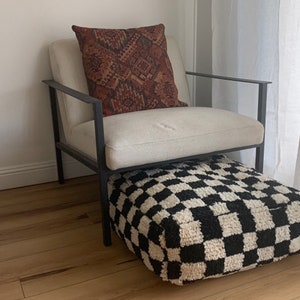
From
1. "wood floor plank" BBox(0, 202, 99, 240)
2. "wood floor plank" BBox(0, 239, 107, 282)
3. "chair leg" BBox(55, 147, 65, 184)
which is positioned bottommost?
"wood floor plank" BBox(0, 202, 99, 240)

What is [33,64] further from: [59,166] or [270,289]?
[270,289]

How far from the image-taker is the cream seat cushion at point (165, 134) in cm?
157

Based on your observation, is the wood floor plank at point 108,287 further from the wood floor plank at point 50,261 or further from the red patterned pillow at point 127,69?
the red patterned pillow at point 127,69

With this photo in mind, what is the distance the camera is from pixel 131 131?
5.33 ft

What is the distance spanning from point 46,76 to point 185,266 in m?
1.34

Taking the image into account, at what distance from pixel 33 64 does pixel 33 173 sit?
567 millimetres

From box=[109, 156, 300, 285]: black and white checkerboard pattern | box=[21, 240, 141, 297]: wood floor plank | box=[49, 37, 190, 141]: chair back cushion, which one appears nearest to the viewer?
box=[109, 156, 300, 285]: black and white checkerboard pattern

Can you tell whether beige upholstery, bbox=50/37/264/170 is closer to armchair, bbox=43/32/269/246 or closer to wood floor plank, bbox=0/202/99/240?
armchair, bbox=43/32/269/246

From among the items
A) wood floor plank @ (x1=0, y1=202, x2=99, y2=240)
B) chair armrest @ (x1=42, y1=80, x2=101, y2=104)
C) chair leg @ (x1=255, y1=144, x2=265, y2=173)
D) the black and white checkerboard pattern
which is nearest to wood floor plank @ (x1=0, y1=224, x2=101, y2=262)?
wood floor plank @ (x1=0, y1=202, x2=99, y2=240)

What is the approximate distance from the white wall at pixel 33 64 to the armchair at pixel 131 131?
0.13 metres

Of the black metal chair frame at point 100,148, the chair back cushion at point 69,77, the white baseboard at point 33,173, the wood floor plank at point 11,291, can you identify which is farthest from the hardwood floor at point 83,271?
the chair back cushion at point 69,77

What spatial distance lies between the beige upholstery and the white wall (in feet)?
0.51

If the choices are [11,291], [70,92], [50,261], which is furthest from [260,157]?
[11,291]

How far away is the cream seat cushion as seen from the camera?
1568 millimetres
